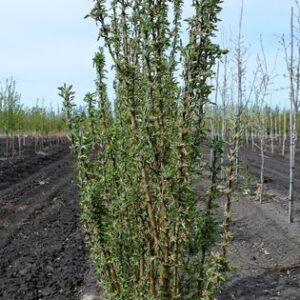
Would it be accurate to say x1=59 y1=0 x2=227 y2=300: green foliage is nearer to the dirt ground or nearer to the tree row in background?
the dirt ground

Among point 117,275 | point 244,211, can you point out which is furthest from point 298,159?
point 117,275

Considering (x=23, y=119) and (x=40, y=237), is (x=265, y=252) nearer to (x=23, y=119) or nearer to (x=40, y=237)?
(x=40, y=237)

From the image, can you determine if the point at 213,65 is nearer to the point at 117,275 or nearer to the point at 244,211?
the point at 117,275

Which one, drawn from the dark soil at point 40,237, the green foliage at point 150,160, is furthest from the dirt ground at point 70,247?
the green foliage at point 150,160

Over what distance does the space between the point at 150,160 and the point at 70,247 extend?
4.69 metres

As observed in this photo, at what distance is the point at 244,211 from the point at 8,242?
3.93 meters

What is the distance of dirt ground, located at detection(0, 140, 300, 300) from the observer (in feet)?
18.7

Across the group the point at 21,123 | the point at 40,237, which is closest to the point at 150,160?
the point at 40,237

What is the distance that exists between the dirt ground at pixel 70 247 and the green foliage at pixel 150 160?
366 millimetres

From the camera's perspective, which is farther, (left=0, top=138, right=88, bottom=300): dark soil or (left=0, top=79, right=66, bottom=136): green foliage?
(left=0, top=79, right=66, bottom=136): green foliage

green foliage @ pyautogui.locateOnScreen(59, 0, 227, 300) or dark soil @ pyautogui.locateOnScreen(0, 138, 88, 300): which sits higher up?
green foliage @ pyautogui.locateOnScreen(59, 0, 227, 300)

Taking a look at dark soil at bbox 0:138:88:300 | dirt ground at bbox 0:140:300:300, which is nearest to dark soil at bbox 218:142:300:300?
dirt ground at bbox 0:140:300:300

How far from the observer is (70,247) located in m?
7.39

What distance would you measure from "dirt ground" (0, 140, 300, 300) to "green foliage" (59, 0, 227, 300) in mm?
366
